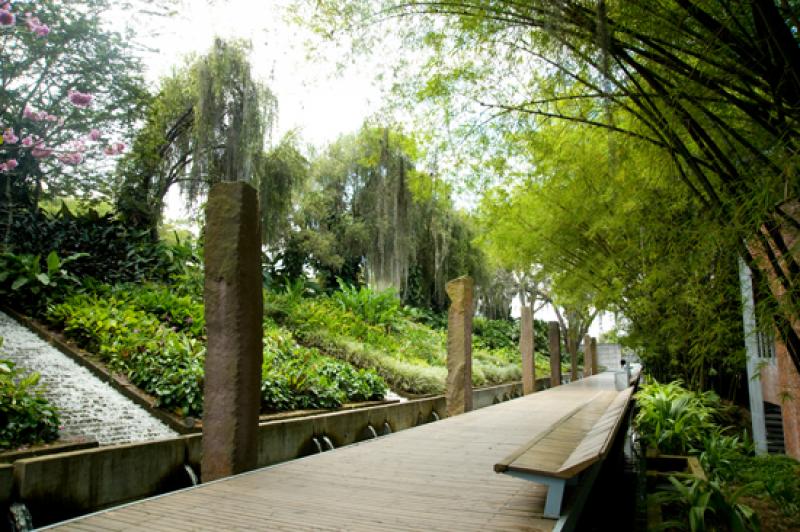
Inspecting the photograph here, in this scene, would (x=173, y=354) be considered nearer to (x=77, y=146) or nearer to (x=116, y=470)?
(x=116, y=470)

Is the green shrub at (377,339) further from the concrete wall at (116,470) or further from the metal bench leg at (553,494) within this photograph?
the metal bench leg at (553,494)

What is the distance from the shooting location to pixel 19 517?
2742 mm

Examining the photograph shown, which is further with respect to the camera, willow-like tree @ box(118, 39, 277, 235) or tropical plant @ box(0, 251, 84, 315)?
willow-like tree @ box(118, 39, 277, 235)

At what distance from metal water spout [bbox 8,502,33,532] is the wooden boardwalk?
0.97 m

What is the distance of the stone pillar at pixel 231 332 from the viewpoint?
3057 millimetres

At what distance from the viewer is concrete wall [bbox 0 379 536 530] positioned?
285 centimetres

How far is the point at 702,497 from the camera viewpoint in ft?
9.43

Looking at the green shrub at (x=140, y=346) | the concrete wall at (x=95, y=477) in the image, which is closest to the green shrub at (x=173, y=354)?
the green shrub at (x=140, y=346)

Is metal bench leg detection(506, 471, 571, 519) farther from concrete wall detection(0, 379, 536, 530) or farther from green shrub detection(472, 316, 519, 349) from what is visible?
green shrub detection(472, 316, 519, 349)

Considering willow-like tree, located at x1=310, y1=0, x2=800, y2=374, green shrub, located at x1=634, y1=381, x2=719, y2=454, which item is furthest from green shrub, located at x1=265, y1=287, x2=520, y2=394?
willow-like tree, located at x1=310, y1=0, x2=800, y2=374

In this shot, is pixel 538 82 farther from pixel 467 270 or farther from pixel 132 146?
pixel 467 270

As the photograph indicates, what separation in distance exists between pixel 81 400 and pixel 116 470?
1885 millimetres

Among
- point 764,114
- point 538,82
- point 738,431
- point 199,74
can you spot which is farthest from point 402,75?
point 199,74

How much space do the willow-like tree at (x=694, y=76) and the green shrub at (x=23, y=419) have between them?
3562 millimetres
